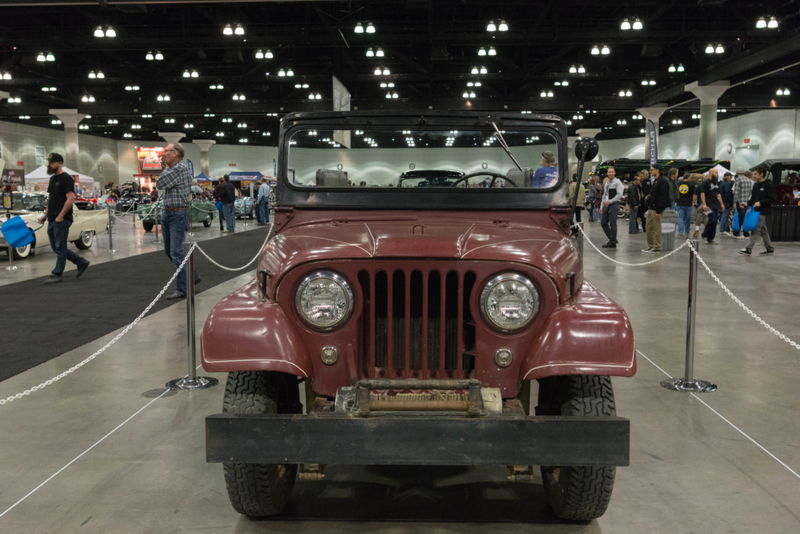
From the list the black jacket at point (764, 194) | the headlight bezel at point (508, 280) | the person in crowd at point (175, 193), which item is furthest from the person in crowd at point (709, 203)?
the headlight bezel at point (508, 280)

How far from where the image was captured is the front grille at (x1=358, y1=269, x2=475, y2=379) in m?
2.34

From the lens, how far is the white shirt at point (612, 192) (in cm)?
1320

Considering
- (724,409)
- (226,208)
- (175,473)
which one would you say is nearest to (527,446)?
(175,473)

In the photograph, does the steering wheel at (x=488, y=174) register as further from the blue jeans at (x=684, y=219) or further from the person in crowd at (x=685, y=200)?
the blue jeans at (x=684, y=219)

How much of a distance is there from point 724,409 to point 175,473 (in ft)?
11.0

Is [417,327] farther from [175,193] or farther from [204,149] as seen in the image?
[204,149]

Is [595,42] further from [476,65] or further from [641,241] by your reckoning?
[641,241]

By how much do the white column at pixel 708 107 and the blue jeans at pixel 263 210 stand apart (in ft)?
58.1

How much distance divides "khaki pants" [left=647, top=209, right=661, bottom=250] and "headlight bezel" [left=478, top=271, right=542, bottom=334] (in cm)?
1124

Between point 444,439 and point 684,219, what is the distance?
16.5m

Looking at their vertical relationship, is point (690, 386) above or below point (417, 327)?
below

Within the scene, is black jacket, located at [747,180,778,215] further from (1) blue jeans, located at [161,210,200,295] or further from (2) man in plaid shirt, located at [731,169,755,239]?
(1) blue jeans, located at [161,210,200,295]

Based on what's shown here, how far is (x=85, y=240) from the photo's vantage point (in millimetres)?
13727

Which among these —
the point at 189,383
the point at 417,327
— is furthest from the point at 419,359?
the point at 189,383
